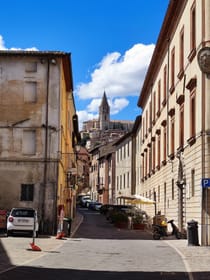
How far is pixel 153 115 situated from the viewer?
47781mm

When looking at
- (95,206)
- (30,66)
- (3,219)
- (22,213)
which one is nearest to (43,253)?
(22,213)

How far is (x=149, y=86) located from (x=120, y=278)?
40.0 m

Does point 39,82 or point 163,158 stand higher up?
point 39,82

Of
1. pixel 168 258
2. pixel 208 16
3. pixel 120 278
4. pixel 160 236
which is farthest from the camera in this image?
pixel 160 236

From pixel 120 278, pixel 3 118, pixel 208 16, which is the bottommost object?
pixel 120 278

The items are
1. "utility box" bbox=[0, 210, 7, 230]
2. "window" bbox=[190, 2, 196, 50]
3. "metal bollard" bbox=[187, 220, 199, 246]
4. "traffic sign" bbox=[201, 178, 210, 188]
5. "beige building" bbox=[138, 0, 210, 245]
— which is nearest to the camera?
"traffic sign" bbox=[201, 178, 210, 188]

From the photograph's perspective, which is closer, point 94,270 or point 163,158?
point 94,270

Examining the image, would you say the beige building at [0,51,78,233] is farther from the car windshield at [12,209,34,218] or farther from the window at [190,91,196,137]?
the window at [190,91,196,137]

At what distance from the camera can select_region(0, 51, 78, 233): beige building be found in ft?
112

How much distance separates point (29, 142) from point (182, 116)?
9.28m

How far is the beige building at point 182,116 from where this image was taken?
25.4m

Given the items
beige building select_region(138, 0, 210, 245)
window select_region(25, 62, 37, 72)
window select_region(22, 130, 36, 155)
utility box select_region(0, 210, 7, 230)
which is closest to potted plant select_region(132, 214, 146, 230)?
beige building select_region(138, 0, 210, 245)

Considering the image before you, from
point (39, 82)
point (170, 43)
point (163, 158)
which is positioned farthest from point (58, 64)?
point (163, 158)

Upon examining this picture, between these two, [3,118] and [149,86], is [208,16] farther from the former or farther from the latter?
[149,86]
